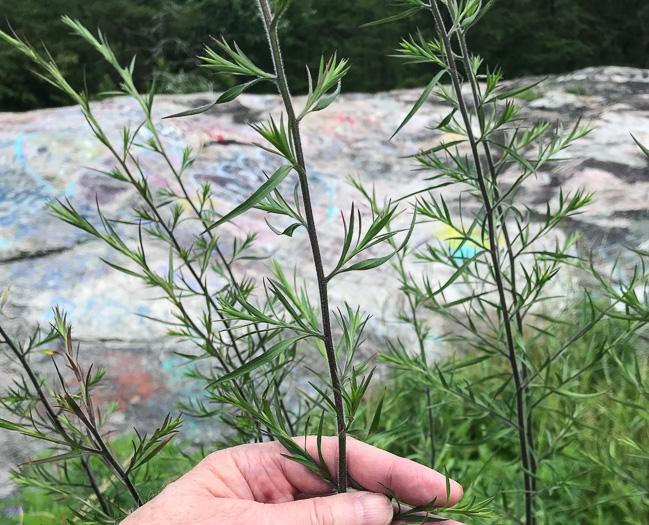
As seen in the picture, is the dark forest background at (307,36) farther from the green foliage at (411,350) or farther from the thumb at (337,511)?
the thumb at (337,511)

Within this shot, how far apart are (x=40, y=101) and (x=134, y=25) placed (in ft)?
5.43

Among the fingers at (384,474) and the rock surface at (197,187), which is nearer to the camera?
the fingers at (384,474)

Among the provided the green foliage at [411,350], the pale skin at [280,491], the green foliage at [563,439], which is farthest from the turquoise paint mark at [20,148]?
the pale skin at [280,491]

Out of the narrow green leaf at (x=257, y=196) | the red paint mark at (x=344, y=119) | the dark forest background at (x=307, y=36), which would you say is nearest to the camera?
Answer: the narrow green leaf at (x=257, y=196)

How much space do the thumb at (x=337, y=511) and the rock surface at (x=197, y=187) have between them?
0.89 meters

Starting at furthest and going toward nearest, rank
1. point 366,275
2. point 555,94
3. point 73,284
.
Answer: point 555,94
point 366,275
point 73,284

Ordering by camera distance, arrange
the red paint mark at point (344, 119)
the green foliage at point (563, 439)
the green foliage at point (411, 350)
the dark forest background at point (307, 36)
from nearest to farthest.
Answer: the green foliage at point (411, 350)
the green foliage at point (563, 439)
the red paint mark at point (344, 119)
the dark forest background at point (307, 36)

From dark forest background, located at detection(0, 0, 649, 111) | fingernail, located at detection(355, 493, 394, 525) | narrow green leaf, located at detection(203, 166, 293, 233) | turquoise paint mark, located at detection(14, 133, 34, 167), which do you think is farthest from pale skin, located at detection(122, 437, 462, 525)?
dark forest background, located at detection(0, 0, 649, 111)

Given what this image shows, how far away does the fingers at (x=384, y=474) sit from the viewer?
2.24ft

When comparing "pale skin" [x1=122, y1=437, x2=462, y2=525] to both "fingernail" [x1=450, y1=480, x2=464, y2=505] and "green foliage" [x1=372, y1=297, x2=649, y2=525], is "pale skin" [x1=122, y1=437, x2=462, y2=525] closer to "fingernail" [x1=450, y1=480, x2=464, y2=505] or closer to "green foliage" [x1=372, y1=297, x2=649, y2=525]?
"fingernail" [x1=450, y1=480, x2=464, y2=505]

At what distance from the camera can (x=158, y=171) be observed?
2607mm

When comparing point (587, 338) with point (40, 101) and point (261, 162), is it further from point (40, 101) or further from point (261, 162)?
point (40, 101)

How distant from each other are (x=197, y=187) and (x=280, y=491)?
2153mm

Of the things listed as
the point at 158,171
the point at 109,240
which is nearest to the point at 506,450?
the point at 109,240
